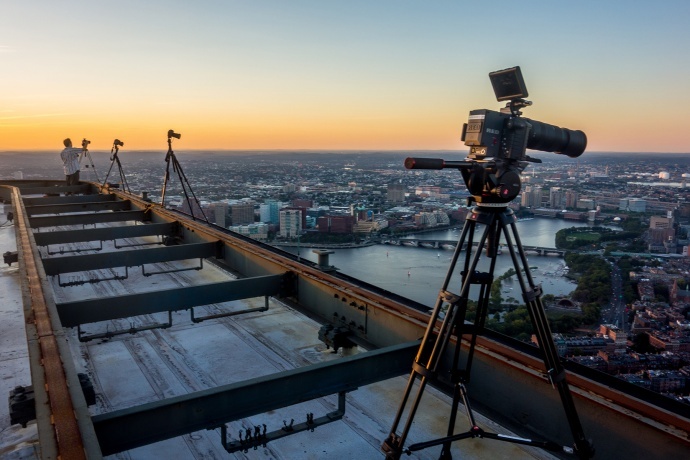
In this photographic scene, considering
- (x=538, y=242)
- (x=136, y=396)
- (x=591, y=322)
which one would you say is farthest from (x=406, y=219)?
(x=136, y=396)

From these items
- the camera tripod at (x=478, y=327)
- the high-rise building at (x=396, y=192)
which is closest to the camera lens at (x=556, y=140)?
the camera tripod at (x=478, y=327)

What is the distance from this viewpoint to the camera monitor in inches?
91.2

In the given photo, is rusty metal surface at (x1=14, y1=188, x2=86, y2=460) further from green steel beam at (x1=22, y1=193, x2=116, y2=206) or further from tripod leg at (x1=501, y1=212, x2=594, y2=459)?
green steel beam at (x1=22, y1=193, x2=116, y2=206)

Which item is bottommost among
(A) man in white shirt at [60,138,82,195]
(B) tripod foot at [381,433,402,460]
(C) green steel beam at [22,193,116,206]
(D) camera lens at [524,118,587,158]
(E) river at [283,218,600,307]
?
(E) river at [283,218,600,307]

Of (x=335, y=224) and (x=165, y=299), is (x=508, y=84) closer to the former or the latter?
(x=165, y=299)

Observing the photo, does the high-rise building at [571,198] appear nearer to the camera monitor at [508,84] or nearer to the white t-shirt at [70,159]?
the white t-shirt at [70,159]

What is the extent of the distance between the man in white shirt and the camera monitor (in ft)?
52.8

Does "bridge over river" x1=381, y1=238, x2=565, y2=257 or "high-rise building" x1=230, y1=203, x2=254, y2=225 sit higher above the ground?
"high-rise building" x1=230, y1=203, x2=254, y2=225

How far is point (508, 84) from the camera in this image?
238 centimetres

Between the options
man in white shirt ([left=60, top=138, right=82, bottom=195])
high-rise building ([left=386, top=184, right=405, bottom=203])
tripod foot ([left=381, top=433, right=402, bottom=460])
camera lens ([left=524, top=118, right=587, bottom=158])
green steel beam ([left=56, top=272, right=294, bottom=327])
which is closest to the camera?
tripod foot ([left=381, top=433, right=402, bottom=460])

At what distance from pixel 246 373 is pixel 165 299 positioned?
1.69 meters

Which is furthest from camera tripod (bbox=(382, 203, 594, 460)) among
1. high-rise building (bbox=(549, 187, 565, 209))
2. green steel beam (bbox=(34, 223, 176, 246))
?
high-rise building (bbox=(549, 187, 565, 209))

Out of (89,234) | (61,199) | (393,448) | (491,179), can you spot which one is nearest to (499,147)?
(491,179)

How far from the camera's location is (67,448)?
1670 mm
